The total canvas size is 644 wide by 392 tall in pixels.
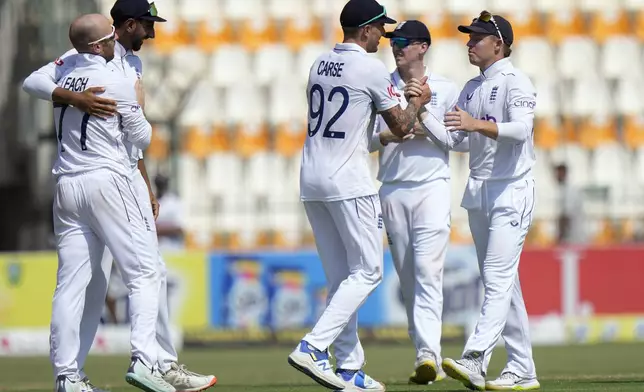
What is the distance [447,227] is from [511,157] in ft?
3.62

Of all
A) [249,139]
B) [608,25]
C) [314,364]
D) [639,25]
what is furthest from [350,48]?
[639,25]

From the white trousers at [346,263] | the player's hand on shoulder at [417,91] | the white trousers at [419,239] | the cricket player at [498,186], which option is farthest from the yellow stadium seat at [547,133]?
the white trousers at [346,263]

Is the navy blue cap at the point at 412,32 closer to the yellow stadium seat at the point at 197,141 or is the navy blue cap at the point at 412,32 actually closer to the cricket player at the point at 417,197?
the cricket player at the point at 417,197

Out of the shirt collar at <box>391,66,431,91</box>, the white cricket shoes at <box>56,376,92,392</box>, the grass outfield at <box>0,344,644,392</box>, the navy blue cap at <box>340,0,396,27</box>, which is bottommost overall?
the grass outfield at <box>0,344,644,392</box>

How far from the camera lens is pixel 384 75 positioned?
8047 mm

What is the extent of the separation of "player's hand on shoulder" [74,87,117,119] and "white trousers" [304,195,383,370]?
1321 millimetres

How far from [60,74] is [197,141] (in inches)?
505

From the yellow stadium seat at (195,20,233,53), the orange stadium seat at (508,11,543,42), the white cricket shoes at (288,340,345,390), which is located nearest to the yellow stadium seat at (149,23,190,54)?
the yellow stadium seat at (195,20,233,53)

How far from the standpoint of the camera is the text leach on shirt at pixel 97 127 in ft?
26.2

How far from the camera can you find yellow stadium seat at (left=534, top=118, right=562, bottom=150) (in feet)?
67.4

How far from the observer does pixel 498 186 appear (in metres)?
8.62

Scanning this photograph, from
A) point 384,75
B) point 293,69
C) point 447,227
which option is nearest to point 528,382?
point 447,227

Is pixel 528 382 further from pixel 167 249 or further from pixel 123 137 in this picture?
pixel 167 249

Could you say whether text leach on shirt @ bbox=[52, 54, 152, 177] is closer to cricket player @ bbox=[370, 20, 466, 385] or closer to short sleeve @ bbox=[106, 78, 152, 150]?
short sleeve @ bbox=[106, 78, 152, 150]
